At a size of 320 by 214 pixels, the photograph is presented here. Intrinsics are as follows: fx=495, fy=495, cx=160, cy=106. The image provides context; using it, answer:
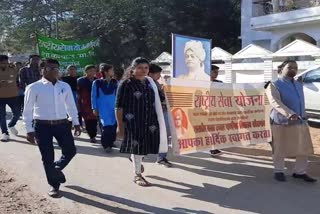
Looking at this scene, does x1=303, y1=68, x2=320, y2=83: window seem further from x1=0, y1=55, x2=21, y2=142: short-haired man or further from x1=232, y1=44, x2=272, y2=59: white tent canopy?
x1=0, y1=55, x2=21, y2=142: short-haired man

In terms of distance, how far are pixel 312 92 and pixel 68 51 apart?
7601mm

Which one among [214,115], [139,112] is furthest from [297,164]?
[139,112]

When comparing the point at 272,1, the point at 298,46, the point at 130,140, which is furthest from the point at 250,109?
the point at 272,1

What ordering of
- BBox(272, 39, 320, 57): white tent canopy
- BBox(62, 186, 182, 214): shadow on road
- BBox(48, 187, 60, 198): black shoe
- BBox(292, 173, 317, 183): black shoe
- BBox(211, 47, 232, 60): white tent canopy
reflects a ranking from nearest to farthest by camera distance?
BBox(62, 186, 182, 214): shadow on road < BBox(48, 187, 60, 198): black shoe < BBox(292, 173, 317, 183): black shoe < BBox(272, 39, 320, 57): white tent canopy < BBox(211, 47, 232, 60): white tent canopy

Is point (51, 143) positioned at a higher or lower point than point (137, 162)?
higher

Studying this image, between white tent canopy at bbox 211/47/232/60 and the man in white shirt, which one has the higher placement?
white tent canopy at bbox 211/47/232/60

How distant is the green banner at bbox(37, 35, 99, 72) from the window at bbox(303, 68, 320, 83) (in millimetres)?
6963

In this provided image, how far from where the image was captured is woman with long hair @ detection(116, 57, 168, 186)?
6160mm

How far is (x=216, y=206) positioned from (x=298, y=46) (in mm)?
10697

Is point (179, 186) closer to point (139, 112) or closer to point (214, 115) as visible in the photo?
point (139, 112)

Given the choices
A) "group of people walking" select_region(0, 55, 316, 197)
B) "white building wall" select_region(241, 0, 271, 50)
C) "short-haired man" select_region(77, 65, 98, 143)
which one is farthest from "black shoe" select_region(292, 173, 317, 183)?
"white building wall" select_region(241, 0, 271, 50)

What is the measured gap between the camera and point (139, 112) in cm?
619

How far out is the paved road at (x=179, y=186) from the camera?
5535 mm

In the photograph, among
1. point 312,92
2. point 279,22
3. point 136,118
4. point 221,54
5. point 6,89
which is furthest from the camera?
point 279,22
